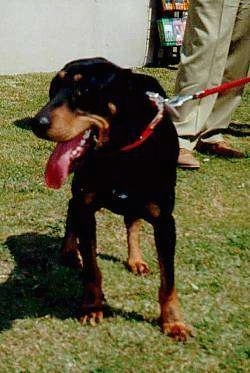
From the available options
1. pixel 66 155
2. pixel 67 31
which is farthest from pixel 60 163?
pixel 67 31

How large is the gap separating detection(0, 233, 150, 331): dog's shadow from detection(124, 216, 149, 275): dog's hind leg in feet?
0.63

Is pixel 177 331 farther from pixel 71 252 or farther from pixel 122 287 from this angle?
pixel 71 252

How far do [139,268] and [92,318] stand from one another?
0.62 meters

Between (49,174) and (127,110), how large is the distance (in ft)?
1.37

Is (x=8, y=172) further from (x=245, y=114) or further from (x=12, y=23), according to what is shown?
(x=12, y=23)

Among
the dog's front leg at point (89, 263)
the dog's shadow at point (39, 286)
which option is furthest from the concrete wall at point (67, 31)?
the dog's front leg at point (89, 263)

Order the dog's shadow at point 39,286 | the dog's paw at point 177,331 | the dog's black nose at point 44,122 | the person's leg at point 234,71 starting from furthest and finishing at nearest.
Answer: the person's leg at point 234,71 < the dog's shadow at point 39,286 < the dog's paw at point 177,331 < the dog's black nose at point 44,122

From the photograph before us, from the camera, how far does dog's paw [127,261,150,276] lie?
397cm

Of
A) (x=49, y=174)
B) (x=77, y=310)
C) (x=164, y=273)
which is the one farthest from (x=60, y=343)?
(x=49, y=174)

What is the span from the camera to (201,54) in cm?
565

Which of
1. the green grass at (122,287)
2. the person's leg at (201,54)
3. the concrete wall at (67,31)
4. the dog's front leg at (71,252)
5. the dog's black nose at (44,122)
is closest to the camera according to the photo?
the dog's black nose at (44,122)

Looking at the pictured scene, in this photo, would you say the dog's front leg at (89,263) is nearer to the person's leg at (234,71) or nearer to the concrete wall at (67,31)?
the person's leg at (234,71)

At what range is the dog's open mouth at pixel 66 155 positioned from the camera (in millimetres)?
3000

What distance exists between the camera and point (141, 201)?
127 inches
